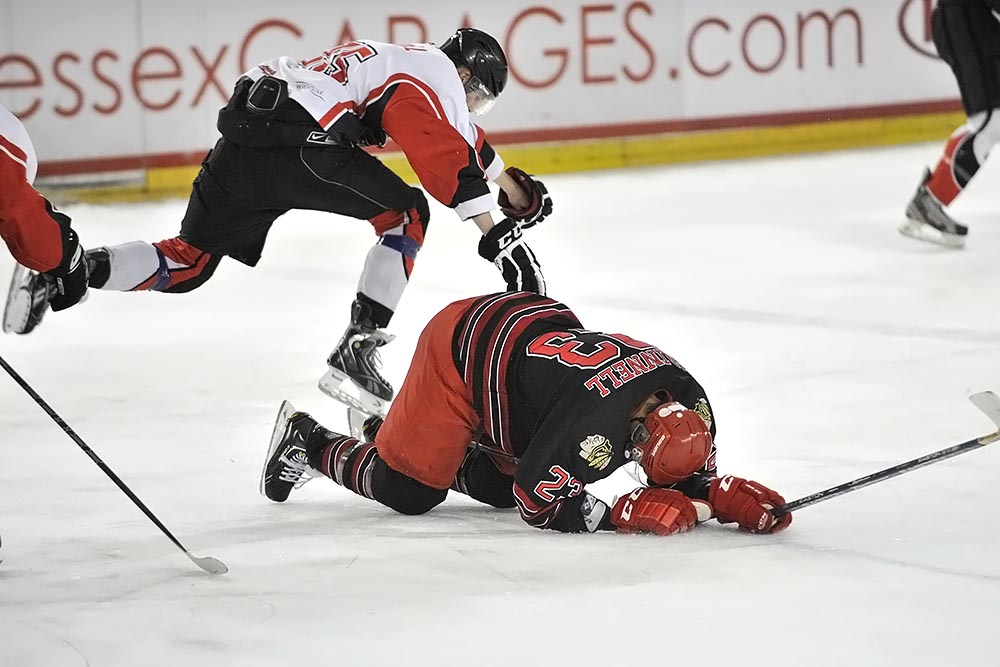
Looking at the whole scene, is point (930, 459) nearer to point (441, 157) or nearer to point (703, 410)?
point (703, 410)

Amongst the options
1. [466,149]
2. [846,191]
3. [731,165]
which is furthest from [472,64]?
[731,165]

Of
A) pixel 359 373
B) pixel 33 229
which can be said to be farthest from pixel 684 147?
pixel 33 229

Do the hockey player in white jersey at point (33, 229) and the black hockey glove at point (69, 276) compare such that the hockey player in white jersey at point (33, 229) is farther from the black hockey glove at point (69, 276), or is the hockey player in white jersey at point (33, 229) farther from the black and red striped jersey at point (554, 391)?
the black and red striped jersey at point (554, 391)

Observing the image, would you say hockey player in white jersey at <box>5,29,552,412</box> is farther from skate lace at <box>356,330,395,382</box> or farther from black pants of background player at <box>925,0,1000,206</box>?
black pants of background player at <box>925,0,1000,206</box>

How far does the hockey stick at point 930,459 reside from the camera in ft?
7.36

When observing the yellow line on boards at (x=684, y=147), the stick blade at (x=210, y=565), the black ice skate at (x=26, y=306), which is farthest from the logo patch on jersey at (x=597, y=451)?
the yellow line on boards at (x=684, y=147)

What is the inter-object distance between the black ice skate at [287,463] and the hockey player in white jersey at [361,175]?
0.54m

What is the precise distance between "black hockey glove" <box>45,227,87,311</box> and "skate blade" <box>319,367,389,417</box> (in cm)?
59

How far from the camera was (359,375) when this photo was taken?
3510 millimetres

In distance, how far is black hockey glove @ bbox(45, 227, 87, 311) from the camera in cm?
297

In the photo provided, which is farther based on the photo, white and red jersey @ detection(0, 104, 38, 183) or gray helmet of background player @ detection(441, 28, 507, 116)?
gray helmet of background player @ detection(441, 28, 507, 116)

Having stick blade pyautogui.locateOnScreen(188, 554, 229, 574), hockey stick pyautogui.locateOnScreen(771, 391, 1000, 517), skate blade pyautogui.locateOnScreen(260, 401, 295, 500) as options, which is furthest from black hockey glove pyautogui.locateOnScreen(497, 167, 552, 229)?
stick blade pyautogui.locateOnScreen(188, 554, 229, 574)

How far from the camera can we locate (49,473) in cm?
306

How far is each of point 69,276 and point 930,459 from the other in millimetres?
1683
